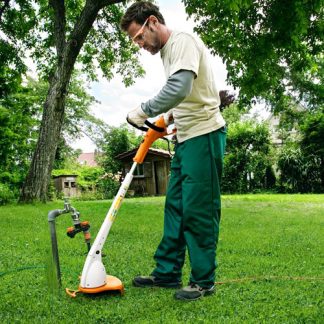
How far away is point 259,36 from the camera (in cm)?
974

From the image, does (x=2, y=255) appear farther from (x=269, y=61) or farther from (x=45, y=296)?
(x=269, y=61)

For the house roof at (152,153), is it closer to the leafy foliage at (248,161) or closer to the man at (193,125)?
the leafy foliage at (248,161)

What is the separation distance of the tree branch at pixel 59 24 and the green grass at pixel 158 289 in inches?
244

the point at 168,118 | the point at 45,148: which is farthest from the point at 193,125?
the point at 45,148

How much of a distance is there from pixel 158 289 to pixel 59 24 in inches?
381

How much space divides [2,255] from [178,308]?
229cm

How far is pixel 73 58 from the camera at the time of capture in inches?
434

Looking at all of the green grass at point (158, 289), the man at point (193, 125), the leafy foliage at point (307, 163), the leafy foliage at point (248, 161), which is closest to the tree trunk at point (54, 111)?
the green grass at point (158, 289)

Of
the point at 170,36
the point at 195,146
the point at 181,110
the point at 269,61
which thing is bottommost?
the point at 195,146

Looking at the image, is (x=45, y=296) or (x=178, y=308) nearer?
(x=178, y=308)

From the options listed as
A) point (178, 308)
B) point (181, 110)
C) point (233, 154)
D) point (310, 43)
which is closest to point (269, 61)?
point (310, 43)

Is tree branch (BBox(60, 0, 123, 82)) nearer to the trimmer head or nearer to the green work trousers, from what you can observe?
the green work trousers

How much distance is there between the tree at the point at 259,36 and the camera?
8.89 metres

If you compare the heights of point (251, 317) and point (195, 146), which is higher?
point (195, 146)
